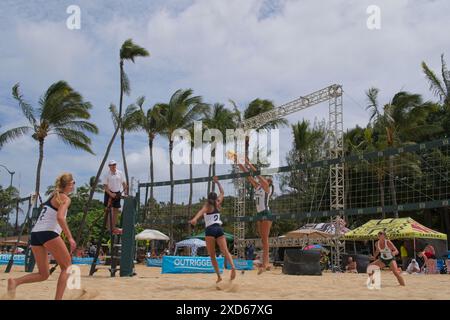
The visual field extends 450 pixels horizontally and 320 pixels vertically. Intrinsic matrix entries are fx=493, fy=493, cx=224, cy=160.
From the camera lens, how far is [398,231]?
1888 centimetres

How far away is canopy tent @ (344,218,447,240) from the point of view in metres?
18.6

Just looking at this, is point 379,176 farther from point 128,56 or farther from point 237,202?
point 128,56

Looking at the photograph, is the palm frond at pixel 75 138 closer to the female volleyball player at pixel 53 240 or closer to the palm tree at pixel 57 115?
the palm tree at pixel 57 115

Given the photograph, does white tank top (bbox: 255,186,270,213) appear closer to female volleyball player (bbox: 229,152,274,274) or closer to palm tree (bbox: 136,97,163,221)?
female volleyball player (bbox: 229,152,274,274)

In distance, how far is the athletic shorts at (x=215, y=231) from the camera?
7.14 m

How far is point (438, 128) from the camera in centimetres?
2764

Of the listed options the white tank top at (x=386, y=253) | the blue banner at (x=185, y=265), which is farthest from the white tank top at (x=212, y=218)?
the blue banner at (x=185, y=265)

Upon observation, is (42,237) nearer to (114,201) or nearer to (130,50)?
(114,201)

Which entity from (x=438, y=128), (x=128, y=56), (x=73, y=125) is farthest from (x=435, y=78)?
(x=73, y=125)

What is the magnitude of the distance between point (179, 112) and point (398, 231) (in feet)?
50.4

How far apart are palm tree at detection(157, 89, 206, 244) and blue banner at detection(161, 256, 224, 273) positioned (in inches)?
720

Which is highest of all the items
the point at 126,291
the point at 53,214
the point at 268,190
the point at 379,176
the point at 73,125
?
the point at 73,125

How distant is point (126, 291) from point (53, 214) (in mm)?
1822

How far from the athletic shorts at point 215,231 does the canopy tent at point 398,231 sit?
13254 mm
